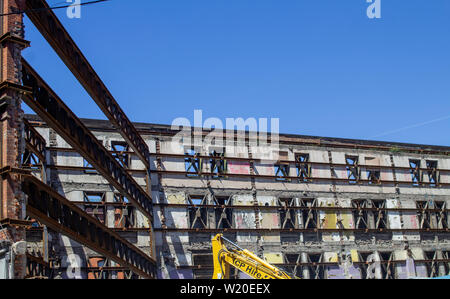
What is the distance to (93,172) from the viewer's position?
26797 millimetres

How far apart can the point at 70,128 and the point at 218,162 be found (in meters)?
13.7

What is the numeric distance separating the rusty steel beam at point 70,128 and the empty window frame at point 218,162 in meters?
6.37

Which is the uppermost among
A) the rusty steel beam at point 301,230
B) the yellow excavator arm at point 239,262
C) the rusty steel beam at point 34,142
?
the rusty steel beam at point 34,142

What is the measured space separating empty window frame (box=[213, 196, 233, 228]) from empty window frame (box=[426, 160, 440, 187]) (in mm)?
14184

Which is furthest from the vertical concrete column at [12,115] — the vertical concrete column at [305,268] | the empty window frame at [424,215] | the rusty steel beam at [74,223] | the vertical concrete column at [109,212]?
the empty window frame at [424,215]

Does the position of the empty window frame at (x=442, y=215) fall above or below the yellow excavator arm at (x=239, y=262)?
above

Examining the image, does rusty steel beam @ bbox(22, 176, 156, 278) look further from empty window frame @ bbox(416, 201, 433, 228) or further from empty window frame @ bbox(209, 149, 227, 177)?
empty window frame @ bbox(416, 201, 433, 228)

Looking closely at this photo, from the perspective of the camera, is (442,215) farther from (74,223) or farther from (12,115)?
(12,115)

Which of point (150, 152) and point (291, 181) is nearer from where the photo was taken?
point (150, 152)

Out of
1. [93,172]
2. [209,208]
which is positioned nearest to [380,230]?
[209,208]

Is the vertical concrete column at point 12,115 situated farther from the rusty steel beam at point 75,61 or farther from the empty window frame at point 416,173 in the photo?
the empty window frame at point 416,173

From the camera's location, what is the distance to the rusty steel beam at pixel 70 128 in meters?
14.6
